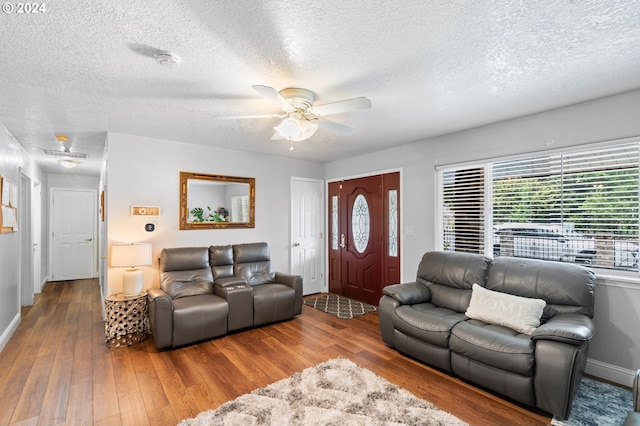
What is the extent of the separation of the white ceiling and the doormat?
109 inches

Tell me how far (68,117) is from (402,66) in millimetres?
3395

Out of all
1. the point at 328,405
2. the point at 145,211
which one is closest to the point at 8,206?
the point at 145,211

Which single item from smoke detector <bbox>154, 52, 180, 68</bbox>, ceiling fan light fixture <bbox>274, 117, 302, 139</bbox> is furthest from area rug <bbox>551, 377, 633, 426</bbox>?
smoke detector <bbox>154, 52, 180, 68</bbox>

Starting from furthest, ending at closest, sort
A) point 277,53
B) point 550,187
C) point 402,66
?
point 550,187
point 402,66
point 277,53

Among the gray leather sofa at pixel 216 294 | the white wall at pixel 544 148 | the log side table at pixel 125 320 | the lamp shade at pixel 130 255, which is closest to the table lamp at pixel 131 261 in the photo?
the lamp shade at pixel 130 255

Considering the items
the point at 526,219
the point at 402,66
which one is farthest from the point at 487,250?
the point at 402,66

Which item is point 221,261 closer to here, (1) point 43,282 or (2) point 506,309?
(2) point 506,309

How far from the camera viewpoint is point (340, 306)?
4.84 m

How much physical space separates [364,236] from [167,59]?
3853 mm

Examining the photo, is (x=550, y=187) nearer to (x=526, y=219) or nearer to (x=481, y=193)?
(x=526, y=219)

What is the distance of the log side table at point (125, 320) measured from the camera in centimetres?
333

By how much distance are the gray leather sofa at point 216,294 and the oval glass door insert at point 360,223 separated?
138cm

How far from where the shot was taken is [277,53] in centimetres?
198

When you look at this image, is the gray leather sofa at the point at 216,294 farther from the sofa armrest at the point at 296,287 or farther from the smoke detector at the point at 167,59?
the smoke detector at the point at 167,59
